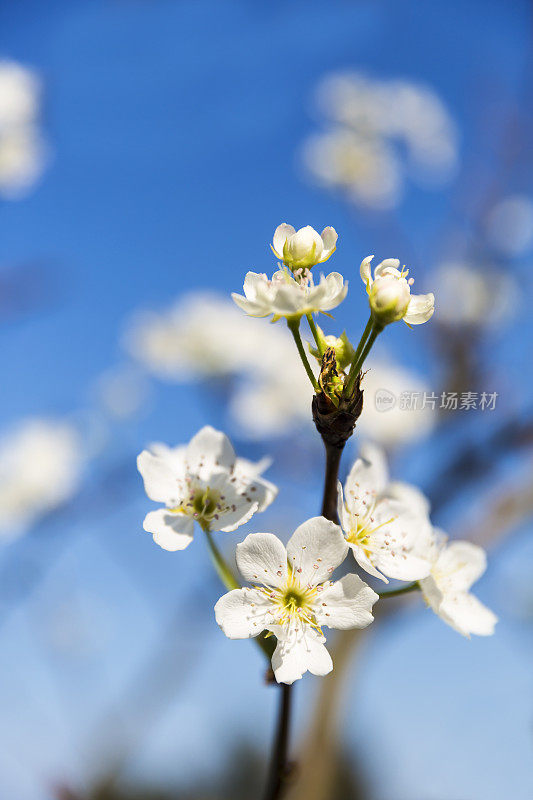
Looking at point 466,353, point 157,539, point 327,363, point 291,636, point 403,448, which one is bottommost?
point 291,636

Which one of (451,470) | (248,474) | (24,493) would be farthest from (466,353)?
(24,493)

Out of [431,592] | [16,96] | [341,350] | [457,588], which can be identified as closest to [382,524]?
[431,592]

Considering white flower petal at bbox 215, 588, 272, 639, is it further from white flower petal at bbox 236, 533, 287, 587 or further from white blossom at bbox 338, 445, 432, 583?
white blossom at bbox 338, 445, 432, 583

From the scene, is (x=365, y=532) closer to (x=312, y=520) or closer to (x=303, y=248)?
(x=312, y=520)

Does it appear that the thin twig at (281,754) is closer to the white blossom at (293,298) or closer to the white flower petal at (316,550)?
the white flower petal at (316,550)

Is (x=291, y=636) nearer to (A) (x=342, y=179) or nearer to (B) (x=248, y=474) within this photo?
(B) (x=248, y=474)

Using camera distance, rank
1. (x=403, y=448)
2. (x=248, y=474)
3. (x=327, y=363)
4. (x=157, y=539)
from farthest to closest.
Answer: (x=403, y=448), (x=248, y=474), (x=157, y=539), (x=327, y=363)

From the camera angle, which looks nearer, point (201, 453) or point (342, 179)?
point (201, 453)

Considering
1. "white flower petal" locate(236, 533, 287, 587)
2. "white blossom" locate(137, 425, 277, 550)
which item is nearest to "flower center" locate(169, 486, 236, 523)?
"white blossom" locate(137, 425, 277, 550)
